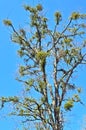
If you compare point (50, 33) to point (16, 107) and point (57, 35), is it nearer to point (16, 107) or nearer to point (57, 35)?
point (57, 35)

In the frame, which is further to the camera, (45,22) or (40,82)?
(45,22)

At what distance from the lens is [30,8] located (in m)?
20.7

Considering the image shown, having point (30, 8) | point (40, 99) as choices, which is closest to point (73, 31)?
point (30, 8)

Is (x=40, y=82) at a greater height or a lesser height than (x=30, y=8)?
lesser

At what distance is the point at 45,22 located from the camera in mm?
20703

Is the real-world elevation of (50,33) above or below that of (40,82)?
above

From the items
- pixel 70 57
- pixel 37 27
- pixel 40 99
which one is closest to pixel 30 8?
pixel 37 27

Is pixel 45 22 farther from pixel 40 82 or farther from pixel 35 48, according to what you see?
pixel 40 82

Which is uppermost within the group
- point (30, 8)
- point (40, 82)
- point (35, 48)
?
point (30, 8)

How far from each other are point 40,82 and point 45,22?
2.80 metres

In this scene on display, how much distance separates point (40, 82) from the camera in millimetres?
19297

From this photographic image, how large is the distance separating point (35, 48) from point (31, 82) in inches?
65.2

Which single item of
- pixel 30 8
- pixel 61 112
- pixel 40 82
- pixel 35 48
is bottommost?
pixel 61 112

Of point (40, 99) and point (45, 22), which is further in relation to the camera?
point (45, 22)
